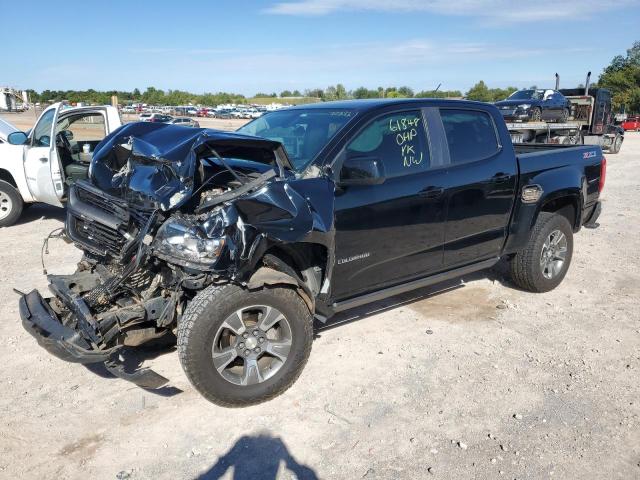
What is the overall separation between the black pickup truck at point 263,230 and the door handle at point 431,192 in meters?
0.02

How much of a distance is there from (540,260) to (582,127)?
16785 mm

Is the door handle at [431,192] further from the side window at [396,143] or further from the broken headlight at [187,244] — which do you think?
the broken headlight at [187,244]

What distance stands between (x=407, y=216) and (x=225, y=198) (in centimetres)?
146

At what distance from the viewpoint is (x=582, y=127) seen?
64.3 feet

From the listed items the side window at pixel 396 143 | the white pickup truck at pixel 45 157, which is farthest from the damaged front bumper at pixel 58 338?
the white pickup truck at pixel 45 157

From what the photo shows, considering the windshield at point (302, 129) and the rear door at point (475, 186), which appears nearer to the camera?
the windshield at point (302, 129)

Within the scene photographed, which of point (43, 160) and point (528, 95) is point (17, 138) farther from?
point (528, 95)

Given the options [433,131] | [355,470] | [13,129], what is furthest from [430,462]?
[13,129]

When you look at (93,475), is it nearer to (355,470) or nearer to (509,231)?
(355,470)

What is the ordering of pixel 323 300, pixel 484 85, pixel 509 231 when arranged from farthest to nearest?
pixel 484 85
pixel 509 231
pixel 323 300

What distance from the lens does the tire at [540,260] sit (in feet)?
17.2

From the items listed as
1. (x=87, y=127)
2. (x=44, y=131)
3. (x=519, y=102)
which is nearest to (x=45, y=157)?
(x=44, y=131)

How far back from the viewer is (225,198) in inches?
133

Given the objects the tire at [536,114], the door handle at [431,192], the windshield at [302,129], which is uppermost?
the tire at [536,114]
